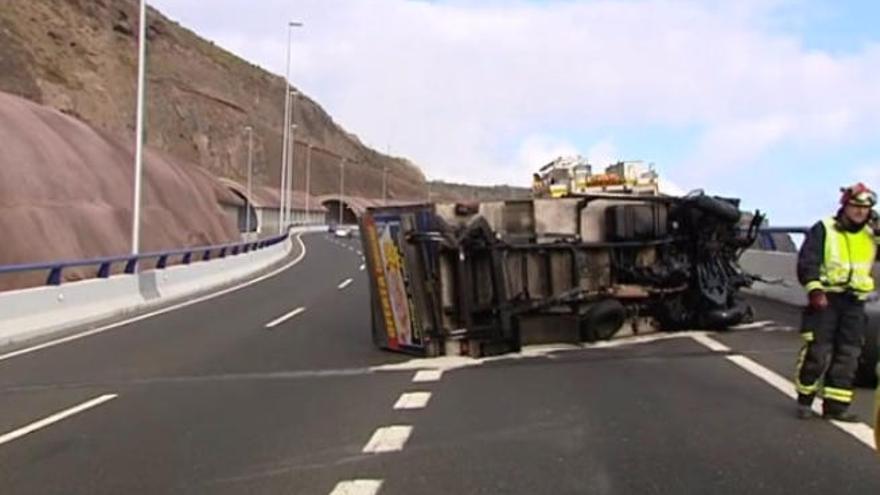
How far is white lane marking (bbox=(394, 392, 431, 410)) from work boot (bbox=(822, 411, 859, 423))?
339 centimetres

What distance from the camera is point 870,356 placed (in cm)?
1049

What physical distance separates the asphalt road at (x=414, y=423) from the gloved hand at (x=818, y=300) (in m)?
0.92

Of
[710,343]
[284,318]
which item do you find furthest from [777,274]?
[284,318]

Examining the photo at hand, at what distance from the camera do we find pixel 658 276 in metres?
14.9

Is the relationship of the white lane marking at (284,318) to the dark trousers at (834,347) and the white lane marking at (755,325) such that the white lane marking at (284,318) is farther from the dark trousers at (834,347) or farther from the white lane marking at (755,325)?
the dark trousers at (834,347)

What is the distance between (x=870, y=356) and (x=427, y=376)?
14.6ft

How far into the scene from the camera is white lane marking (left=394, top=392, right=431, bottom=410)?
32.8 ft

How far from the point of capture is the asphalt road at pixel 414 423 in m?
7.13

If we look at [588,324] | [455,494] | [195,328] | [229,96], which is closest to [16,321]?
[195,328]

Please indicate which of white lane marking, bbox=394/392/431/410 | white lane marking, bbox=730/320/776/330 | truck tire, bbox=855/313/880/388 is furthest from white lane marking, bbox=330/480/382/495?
white lane marking, bbox=730/320/776/330

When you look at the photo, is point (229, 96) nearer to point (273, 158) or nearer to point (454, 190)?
point (273, 158)

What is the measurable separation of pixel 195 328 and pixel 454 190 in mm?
165435

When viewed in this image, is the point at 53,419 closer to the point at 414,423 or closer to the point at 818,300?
the point at 414,423

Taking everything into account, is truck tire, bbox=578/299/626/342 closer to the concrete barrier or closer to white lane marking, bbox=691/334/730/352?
white lane marking, bbox=691/334/730/352
